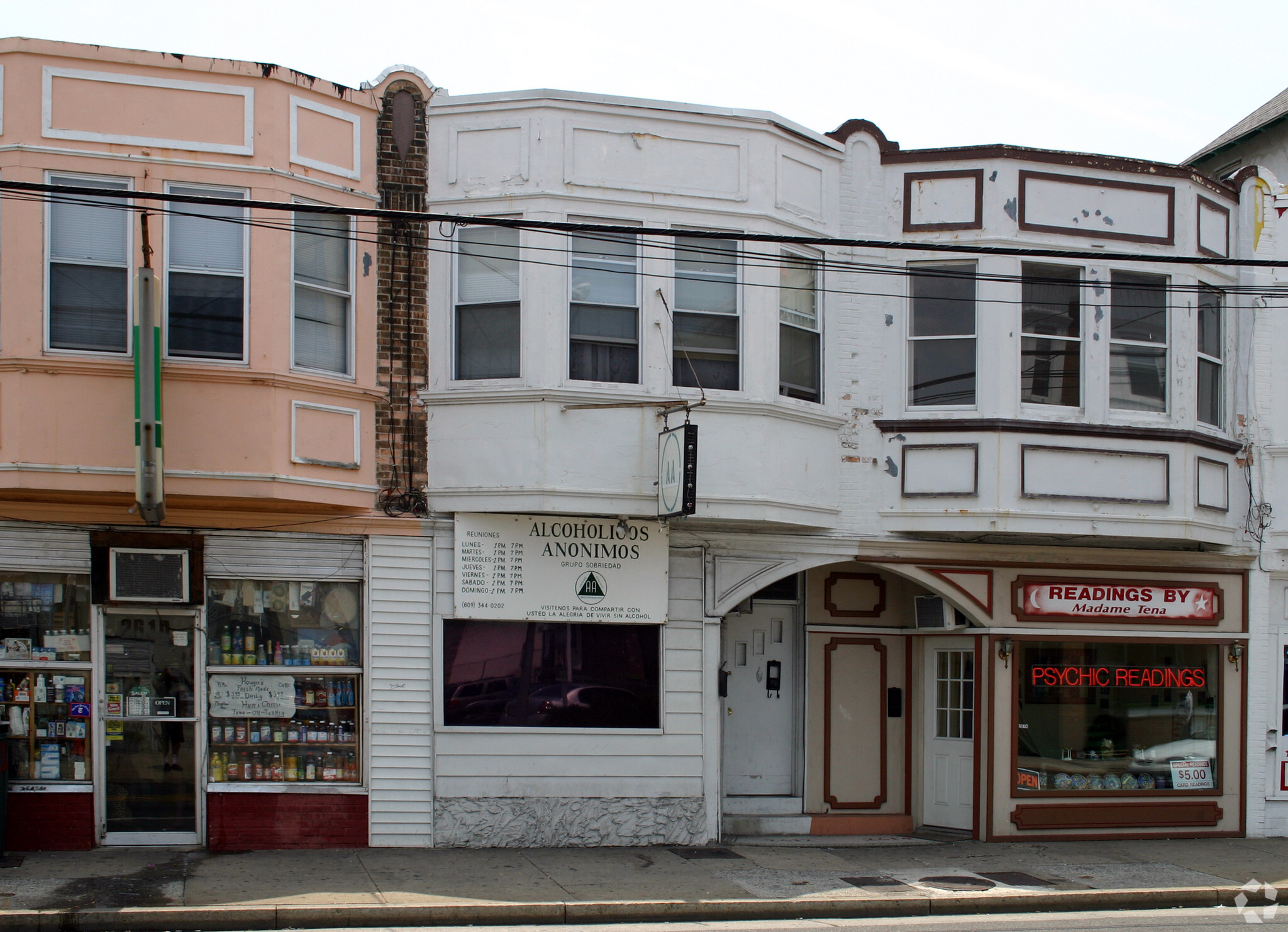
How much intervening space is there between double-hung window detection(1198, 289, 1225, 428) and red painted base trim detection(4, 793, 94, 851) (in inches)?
465

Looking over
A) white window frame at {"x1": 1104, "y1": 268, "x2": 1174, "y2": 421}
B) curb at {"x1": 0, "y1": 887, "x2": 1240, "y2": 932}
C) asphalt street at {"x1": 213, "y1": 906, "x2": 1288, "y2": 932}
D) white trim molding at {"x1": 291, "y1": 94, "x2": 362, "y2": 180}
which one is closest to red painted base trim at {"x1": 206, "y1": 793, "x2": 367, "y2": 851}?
curb at {"x1": 0, "y1": 887, "x2": 1240, "y2": 932}

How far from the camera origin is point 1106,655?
14.3 meters

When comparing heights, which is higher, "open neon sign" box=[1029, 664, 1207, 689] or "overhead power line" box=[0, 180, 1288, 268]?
"overhead power line" box=[0, 180, 1288, 268]

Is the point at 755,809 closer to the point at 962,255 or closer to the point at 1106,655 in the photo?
the point at 1106,655

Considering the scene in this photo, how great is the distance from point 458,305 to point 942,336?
4941 mm

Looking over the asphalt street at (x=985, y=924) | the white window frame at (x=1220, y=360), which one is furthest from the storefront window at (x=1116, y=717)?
the asphalt street at (x=985, y=924)

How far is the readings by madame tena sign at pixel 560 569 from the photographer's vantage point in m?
12.5

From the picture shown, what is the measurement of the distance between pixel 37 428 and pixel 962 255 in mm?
8879

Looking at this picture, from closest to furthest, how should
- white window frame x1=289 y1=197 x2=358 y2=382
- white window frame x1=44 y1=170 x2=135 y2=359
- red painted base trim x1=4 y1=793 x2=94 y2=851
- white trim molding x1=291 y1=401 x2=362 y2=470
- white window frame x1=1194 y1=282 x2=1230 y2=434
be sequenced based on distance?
1. white window frame x1=44 y1=170 x2=135 y2=359
2. red painted base trim x1=4 y1=793 x2=94 y2=851
3. white trim molding x1=291 y1=401 x2=362 y2=470
4. white window frame x1=289 y1=197 x2=358 y2=382
5. white window frame x1=1194 y1=282 x2=1230 y2=434

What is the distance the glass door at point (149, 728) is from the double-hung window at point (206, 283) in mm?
2491

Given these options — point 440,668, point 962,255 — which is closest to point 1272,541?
point 962,255

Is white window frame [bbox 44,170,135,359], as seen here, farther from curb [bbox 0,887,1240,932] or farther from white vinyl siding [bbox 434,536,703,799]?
curb [bbox 0,887,1240,932]

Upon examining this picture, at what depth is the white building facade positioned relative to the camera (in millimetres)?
12500

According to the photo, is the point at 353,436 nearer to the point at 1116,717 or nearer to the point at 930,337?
the point at 930,337
